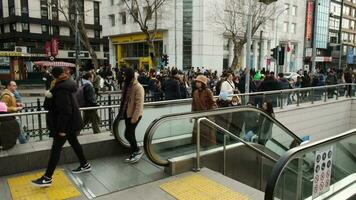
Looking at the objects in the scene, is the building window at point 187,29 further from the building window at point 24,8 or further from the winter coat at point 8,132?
the winter coat at point 8,132

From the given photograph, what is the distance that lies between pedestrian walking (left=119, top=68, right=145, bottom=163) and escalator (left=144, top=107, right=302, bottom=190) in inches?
21.5

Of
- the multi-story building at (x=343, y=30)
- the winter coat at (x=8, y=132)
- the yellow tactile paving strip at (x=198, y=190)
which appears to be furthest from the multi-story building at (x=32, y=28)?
the yellow tactile paving strip at (x=198, y=190)

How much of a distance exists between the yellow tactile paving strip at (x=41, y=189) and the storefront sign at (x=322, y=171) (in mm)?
3145

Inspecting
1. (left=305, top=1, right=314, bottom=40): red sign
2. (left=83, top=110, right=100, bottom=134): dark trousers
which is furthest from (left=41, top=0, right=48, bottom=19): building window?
(left=83, top=110, right=100, bottom=134): dark trousers

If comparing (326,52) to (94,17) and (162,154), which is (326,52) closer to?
(94,17)

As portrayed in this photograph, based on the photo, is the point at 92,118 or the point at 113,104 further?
the point at 113,104

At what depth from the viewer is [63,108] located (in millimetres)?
A: 4566

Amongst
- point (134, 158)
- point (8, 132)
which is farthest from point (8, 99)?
point (134, 158)

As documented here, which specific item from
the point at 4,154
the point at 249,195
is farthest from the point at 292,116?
the point at 4,154

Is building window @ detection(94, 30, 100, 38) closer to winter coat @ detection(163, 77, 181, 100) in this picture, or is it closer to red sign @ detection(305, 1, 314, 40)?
red sign @ detection(305, 1, 314, 40)

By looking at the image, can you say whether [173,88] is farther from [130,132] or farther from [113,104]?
[130,132]

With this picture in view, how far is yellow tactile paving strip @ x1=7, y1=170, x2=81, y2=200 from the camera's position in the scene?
4.39 m

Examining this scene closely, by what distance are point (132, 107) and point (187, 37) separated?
105ft

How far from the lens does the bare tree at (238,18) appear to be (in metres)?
30.3
